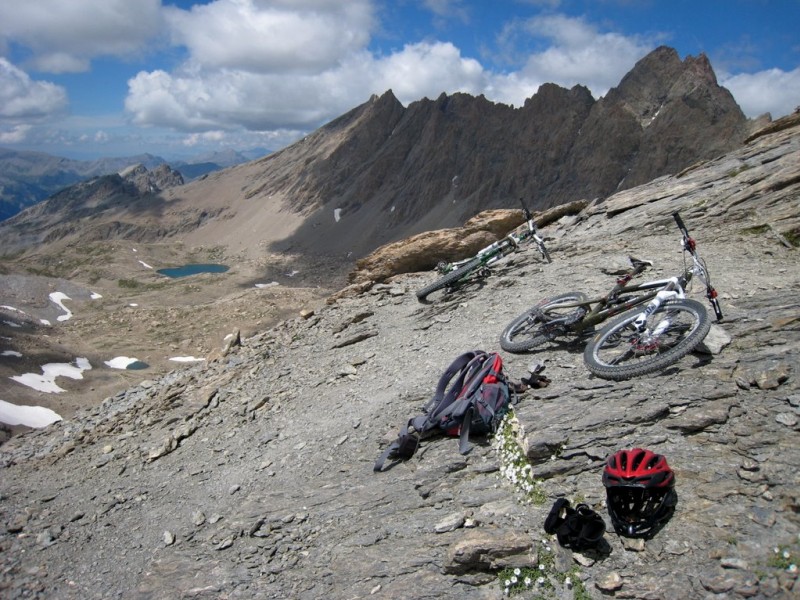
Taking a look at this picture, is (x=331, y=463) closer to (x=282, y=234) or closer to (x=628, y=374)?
(x=628, y=374)

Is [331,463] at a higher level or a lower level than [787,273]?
lower

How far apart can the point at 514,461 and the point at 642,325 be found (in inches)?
125

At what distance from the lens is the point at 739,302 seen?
31.1 feet

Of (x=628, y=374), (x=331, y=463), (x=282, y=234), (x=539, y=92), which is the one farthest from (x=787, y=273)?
(x=282, y=234)

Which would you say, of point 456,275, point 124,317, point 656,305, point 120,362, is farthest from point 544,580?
point 124,317

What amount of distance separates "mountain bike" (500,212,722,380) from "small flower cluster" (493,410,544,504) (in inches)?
68.0

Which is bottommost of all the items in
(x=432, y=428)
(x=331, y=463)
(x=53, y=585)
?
(x=53, y=585)

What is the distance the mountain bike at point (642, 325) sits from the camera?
775 centimetres

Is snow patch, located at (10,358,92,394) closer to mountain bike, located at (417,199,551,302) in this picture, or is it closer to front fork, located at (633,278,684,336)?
mountain bike, located at (417,199,551,302)

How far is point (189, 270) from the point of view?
146 meters

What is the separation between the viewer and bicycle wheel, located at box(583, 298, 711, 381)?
7.59m

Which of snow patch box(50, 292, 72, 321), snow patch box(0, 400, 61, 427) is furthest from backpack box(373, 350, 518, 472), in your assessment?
snow patch box(50, 292, 72, 321)

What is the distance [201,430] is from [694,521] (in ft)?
40.5

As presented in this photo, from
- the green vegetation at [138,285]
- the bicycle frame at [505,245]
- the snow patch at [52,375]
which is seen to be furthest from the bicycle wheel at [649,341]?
the green vegetation at [138,285]
